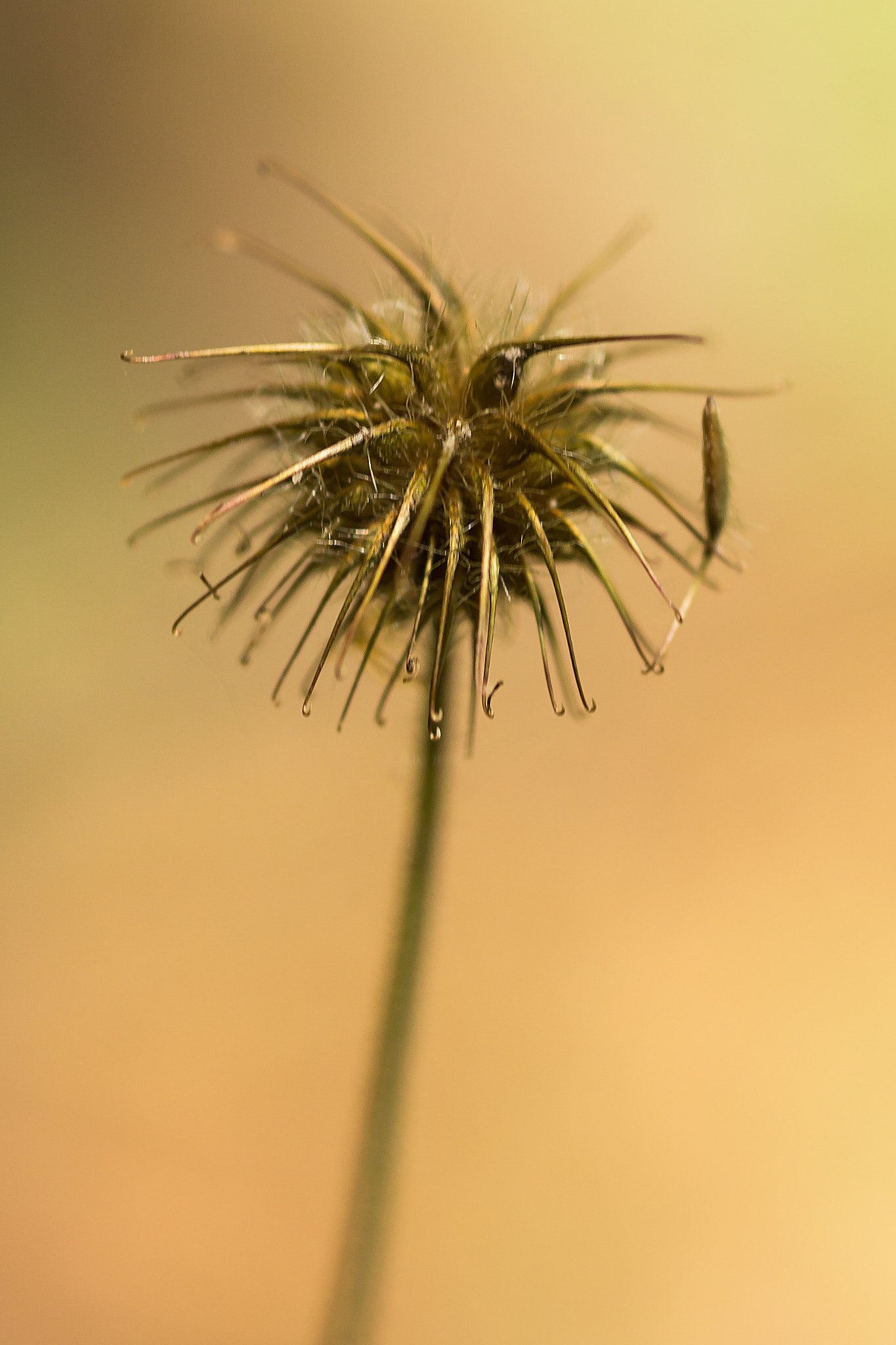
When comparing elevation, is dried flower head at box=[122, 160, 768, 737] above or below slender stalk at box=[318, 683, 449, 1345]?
above

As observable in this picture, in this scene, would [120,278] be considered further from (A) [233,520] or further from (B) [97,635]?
(A) [233,520]

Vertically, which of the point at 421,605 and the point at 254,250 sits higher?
the point at 254,250

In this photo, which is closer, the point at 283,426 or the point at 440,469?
the point at 440,469

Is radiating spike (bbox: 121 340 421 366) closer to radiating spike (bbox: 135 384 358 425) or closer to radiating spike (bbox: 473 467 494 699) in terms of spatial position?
radiating spike (bbox: 135 384 358 425)

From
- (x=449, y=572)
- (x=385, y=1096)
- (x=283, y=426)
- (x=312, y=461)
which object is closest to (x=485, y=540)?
(x=449, y=572)

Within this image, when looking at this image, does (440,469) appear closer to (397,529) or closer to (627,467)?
(397,529)

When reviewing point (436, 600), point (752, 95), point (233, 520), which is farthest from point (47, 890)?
point (752, 95)

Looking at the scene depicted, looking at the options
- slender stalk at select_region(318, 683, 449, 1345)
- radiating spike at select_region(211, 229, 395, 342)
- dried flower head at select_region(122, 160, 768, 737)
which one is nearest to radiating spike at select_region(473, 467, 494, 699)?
dried flower head at select_region(122, 160, 768, 737)
